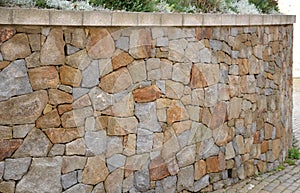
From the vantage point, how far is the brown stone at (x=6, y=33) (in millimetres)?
3135

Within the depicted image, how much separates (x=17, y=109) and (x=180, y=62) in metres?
1.83

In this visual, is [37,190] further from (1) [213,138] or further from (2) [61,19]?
(1) [213,138]

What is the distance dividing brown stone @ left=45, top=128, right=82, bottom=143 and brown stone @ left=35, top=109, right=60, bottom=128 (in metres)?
0.04

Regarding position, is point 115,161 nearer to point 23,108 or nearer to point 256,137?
point 23,108

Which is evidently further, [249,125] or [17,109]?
[249,125]

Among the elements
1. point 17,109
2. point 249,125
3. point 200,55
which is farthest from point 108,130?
point 249,125

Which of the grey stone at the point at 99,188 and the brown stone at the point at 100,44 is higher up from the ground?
the brown stone at the point at 100,44

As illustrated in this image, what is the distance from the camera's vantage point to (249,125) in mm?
5480

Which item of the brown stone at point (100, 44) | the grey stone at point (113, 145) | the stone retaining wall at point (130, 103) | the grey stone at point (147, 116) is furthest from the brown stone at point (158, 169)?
the brown stone at point (100, 44)

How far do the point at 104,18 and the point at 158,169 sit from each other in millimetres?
1681

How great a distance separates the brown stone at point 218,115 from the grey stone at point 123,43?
60.8 inches

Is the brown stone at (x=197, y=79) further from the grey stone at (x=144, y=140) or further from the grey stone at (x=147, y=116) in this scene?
the grey stone at (x=144, y=140)

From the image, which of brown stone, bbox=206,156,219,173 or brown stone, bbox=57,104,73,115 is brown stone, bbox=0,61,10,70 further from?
brown stone, bbox=206,156,219,173

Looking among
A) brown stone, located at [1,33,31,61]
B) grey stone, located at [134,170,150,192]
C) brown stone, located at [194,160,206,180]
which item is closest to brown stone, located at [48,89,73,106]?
brown stone, located at [1,33,31,61]
